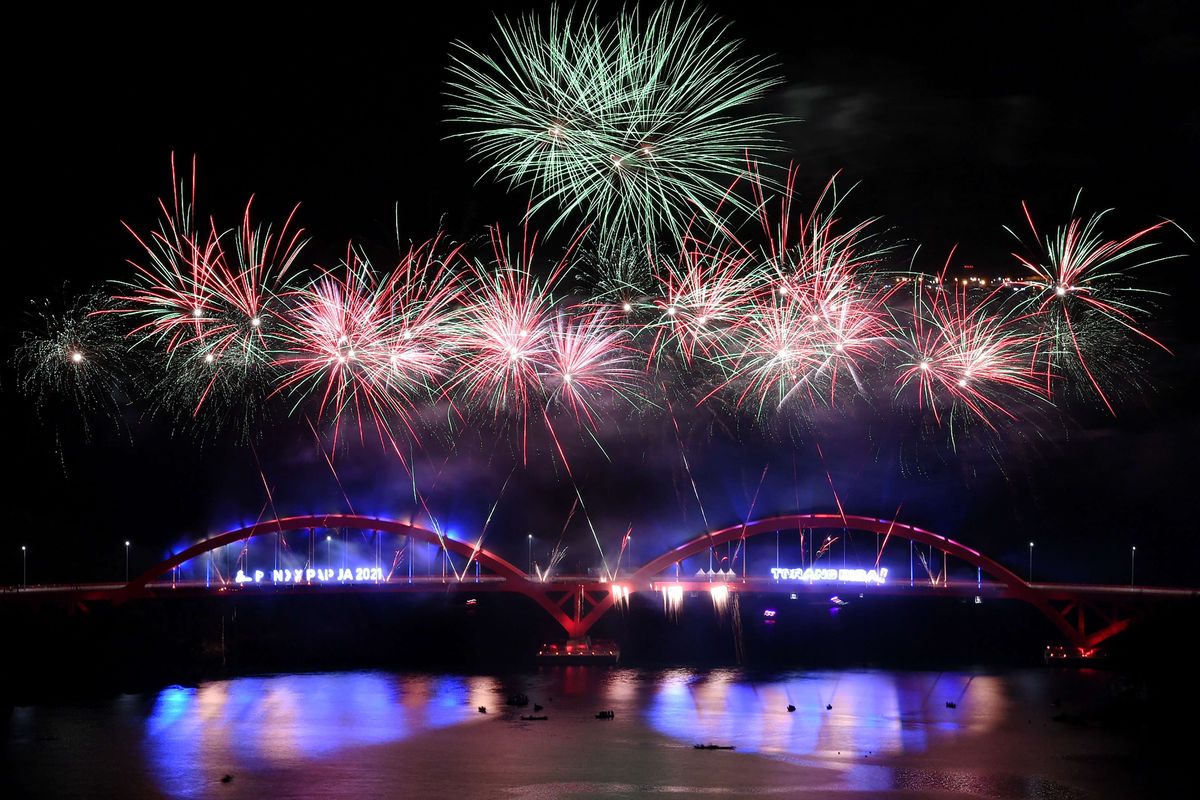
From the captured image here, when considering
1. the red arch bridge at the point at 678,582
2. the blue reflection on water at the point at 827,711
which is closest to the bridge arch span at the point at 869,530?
the red arch bridge at the point at 678,582

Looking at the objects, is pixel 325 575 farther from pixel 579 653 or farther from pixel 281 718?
pixel 281 718

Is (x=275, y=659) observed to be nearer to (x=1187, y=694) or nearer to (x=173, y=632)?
(x=173, y=632)

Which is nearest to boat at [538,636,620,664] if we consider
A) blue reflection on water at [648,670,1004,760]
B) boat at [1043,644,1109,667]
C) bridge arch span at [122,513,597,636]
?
bridge arch span at [122,513,597,636]

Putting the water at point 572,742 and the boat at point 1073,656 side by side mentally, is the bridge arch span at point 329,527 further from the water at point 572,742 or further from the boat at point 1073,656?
the boat at point 1073,656

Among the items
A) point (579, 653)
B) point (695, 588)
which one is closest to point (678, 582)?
point (695, 588)

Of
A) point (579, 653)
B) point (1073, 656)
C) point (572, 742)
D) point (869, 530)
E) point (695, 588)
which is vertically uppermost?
point (869, 530)

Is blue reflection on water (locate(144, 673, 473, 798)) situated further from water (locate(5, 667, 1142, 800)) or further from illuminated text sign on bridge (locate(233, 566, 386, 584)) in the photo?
illuminated text sign on bridge (locate(233, 566, 386, 584))

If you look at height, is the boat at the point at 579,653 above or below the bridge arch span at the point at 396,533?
below
